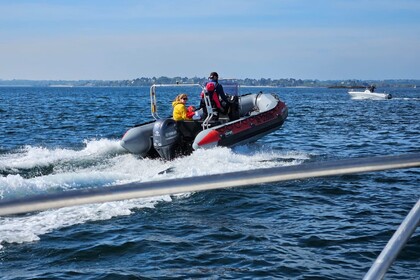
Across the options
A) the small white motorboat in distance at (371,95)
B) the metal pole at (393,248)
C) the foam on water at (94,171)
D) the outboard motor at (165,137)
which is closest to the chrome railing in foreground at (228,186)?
the metal pole at (393,248)

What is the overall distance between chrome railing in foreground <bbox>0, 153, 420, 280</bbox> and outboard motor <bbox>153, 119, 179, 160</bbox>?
9818mm

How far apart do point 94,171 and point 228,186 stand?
31.9ft

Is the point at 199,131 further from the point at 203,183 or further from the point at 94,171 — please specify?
the point at 203,183

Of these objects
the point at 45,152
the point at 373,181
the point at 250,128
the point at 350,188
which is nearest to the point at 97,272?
the point at 350,188

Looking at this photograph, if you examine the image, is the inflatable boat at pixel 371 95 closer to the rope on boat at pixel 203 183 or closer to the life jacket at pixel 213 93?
the life jacket at pixel 213 93

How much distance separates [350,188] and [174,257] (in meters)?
4.62

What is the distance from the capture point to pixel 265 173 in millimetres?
1441

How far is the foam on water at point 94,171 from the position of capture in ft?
24.1

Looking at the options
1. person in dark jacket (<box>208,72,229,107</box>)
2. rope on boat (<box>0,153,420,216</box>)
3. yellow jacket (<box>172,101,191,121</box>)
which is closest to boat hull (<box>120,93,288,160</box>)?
yellow jacket (<box>172,101,191,121</box>)

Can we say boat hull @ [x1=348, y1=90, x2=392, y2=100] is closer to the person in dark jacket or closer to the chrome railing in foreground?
the person in dark jacket

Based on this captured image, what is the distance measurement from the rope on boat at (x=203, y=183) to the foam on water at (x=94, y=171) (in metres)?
5.59

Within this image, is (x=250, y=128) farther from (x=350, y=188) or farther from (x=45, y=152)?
(x=45, y=152)

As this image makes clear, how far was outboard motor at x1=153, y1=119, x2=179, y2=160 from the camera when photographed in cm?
1132

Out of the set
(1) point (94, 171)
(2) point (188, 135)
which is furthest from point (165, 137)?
(1) point (94, 171)
